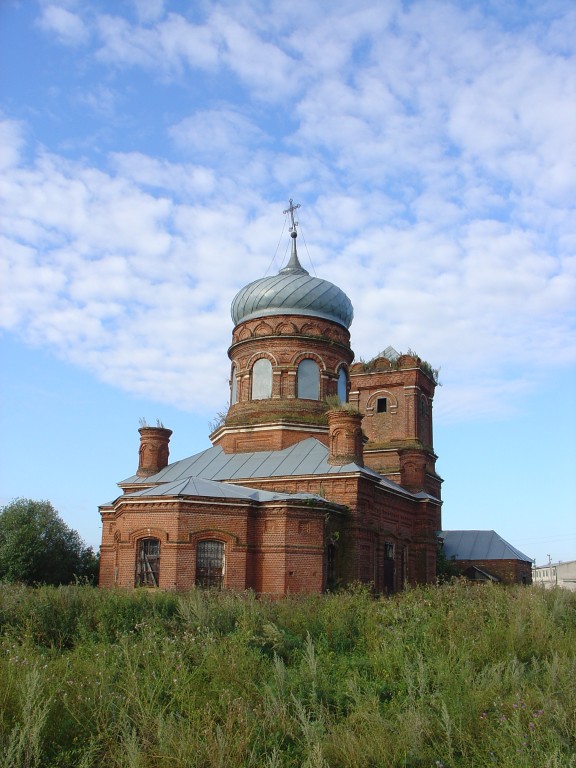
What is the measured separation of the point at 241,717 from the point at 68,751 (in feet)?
5.25

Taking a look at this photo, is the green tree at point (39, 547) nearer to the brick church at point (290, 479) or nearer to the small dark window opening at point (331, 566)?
the brick church at point (290, 479)

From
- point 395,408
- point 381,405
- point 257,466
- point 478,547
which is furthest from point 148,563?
point 478,547

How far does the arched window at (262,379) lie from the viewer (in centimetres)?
2822

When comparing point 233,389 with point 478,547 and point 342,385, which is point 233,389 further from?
point 478,547

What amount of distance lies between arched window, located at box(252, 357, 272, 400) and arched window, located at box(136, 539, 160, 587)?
8.82 metres

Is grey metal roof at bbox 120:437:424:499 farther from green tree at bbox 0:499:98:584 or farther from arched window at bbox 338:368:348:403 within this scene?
green tree at bbox 0:499:98:584

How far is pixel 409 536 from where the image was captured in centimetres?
2741

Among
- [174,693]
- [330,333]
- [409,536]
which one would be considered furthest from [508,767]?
[330,333]

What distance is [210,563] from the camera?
2056 centimetres

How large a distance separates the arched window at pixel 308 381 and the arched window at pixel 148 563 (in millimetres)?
9179

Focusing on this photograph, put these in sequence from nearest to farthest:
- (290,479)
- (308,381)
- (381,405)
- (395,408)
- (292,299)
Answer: (290,479) < (308,381) < (292,299) < (395,408) < (381,405)

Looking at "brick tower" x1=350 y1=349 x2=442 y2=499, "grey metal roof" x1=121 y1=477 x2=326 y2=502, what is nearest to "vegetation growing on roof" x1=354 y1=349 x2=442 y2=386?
"brick tower" x1=350 y1=349 x2=442 y2=499

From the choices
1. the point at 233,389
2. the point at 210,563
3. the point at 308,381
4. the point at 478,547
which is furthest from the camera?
the point at 478,547

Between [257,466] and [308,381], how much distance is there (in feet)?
15.0
